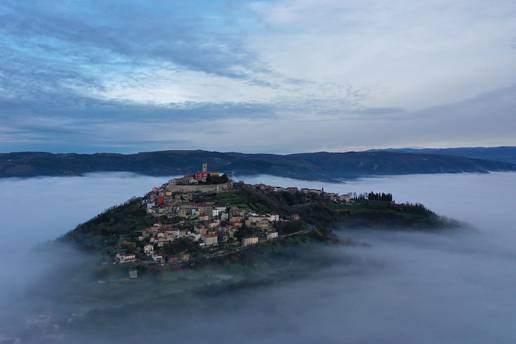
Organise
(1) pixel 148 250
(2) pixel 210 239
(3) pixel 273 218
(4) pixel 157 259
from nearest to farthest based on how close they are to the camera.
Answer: (4) pixel 157 259 → (1) pixel 148 250 → (2) pixel 210 239 → (3) pixel 273 218

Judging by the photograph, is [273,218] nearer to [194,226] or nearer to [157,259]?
[194,226]

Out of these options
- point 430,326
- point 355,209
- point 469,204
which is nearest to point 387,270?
point 430,326

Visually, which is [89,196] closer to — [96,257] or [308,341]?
[96,257]

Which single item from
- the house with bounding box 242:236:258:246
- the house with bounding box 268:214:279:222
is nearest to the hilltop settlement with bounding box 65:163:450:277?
the house with bounding box 242:236:258:246

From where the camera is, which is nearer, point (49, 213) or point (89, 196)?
A: point (49, 213)

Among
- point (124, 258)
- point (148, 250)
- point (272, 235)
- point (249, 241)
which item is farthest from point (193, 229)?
point (124, 258)

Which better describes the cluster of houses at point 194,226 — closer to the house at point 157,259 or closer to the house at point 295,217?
the house at point 157,259

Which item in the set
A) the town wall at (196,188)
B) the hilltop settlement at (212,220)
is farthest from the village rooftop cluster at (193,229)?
the town wall at (196,188)

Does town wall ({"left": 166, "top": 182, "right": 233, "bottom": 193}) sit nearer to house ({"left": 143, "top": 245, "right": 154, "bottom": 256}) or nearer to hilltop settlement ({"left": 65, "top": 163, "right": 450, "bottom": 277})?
hilltop settlement ({"left": 65, "top": 163, "right": 450, "bottom": 277})
